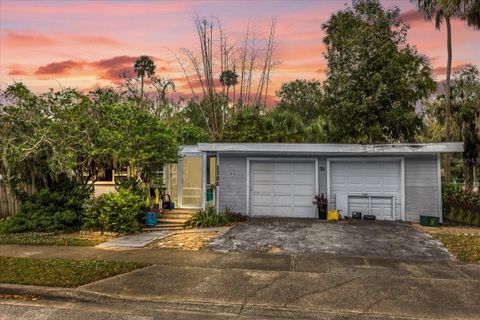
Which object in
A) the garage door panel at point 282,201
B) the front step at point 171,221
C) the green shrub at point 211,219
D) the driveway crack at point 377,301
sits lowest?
the driveway crack at point 377,301

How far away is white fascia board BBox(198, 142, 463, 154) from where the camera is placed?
12672mm

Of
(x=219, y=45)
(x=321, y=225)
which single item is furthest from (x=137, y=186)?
(x=219, y=45)

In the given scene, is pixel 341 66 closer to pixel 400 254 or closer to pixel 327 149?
pixel 327 149

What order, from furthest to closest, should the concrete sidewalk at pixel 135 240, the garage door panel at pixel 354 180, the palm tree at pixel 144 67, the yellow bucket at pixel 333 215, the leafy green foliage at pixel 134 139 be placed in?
the palm tree at pixel 144 67, the garage door panel at pixel 354 180, the yellow bucket at pixel 333 215, the leafy green foliage at pixel 134 139, the concrete sidewalk at pixel 135 240

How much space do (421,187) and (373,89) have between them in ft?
21.3

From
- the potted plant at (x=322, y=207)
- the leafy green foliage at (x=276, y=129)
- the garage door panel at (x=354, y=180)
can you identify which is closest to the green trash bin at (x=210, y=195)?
the potted plant at (x=322, y=207)

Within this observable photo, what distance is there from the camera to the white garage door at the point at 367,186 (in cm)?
1380

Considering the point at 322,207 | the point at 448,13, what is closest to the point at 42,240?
the point at 322,207

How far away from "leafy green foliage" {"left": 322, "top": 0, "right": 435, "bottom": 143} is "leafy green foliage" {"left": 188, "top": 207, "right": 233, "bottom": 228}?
930 centimetres

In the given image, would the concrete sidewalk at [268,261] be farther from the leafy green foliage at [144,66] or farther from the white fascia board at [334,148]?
the leafy green foliage at [144,66]

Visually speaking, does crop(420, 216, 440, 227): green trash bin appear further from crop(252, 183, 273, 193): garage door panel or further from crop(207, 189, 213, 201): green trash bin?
crop(207, 189, 213, 201): green trash bin

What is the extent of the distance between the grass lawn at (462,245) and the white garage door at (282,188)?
497cm

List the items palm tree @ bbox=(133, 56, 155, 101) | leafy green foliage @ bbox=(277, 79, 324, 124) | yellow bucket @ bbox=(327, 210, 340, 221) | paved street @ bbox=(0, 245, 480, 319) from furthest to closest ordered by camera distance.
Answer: leafy green foliage @ bbox=(277, 79, 324, 124) → palm tree @ bbox=(133, 56, 155, 101) → yellow bucket @ bbox=(327, 210, 340, 221) → paved street @ bbox=(0, 245, 480, 319)

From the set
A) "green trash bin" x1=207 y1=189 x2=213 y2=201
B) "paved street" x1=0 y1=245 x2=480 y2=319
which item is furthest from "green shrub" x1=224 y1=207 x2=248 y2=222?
"paved street" x1=0 y1=245 x2=480 y2=319
